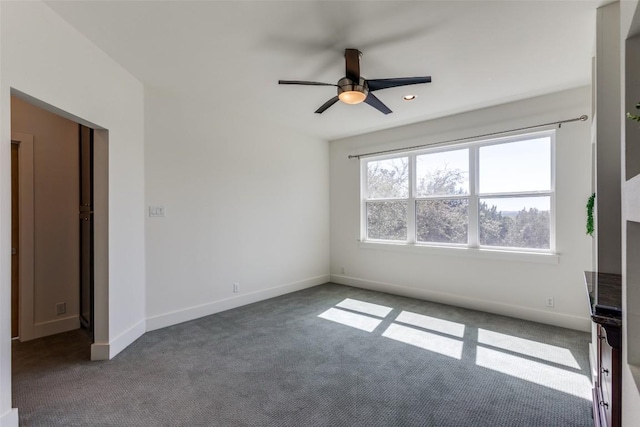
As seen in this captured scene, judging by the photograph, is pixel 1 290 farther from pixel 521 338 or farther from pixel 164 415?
pixel 521 338

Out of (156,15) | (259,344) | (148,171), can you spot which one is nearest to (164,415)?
(259,344)

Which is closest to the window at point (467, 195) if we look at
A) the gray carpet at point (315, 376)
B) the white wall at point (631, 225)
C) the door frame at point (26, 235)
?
the gray carpet at point (315, 376)

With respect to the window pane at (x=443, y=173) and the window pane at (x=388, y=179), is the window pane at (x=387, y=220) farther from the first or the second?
the window pane at (x=443, y=173)

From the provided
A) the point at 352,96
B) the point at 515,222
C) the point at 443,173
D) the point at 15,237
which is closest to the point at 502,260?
the point at 515,222

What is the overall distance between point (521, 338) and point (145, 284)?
13.2ft

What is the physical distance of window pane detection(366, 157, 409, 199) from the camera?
15.8ft

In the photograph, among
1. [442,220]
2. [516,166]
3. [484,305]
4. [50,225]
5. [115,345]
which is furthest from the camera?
[442,220]

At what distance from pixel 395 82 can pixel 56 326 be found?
4.27 m

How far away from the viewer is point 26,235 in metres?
3.08

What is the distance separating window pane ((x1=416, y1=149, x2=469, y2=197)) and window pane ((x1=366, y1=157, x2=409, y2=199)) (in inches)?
8.7

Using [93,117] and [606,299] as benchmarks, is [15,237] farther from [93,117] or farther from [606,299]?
[606,299]

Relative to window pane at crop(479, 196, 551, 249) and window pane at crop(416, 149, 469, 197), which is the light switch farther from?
window pane at crop(479, 196, 551, 249)

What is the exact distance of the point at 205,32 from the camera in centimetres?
228

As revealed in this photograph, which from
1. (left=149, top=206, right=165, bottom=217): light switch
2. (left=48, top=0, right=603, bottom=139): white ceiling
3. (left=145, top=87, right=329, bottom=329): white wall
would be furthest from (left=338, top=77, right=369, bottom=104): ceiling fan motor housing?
(left=149, top=206, right=165, bottom=217): light switch
